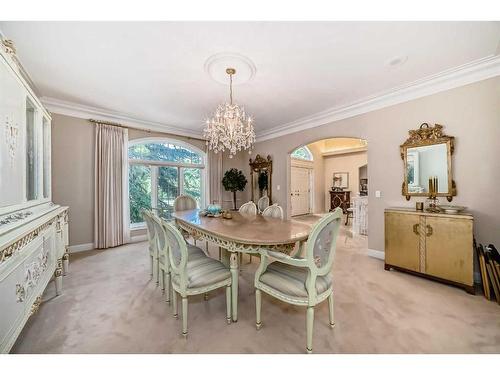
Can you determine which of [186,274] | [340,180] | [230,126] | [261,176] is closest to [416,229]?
[230,126]

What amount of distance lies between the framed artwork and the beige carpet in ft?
20.4

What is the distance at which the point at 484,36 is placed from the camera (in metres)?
2.07

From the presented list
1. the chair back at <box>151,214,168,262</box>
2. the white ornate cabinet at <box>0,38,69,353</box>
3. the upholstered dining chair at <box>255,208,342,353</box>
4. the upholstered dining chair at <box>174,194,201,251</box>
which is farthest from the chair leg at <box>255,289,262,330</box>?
the upholstered dining chair at <box>174,194,201,251</box>

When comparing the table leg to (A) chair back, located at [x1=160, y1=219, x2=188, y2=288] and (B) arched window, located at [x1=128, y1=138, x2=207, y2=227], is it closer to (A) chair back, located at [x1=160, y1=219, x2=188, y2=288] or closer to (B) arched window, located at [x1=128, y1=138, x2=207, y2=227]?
(A) chair back, located at [x1=160, y1=219, x2=188, y2=288]

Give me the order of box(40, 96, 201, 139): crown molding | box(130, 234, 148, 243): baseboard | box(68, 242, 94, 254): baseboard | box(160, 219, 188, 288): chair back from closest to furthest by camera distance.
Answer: box(160, 219, 188, 288): chair back → box(40, 96, 201, 139): crown molding → box(68, 242, 94, 254): baseboard → box(130, 234, 148, 243): baseboard

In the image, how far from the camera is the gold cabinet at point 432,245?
→ 7.70 feet

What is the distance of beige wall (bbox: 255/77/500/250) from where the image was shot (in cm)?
249

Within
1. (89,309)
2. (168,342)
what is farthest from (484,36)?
(89,309)

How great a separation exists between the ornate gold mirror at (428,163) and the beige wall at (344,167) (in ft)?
16.9

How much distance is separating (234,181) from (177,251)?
13.1 ft

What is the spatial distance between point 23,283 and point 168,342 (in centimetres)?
107

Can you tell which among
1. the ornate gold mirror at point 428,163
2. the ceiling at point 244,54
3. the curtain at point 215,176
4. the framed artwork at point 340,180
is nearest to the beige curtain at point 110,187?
the ceiling at point 244,54
